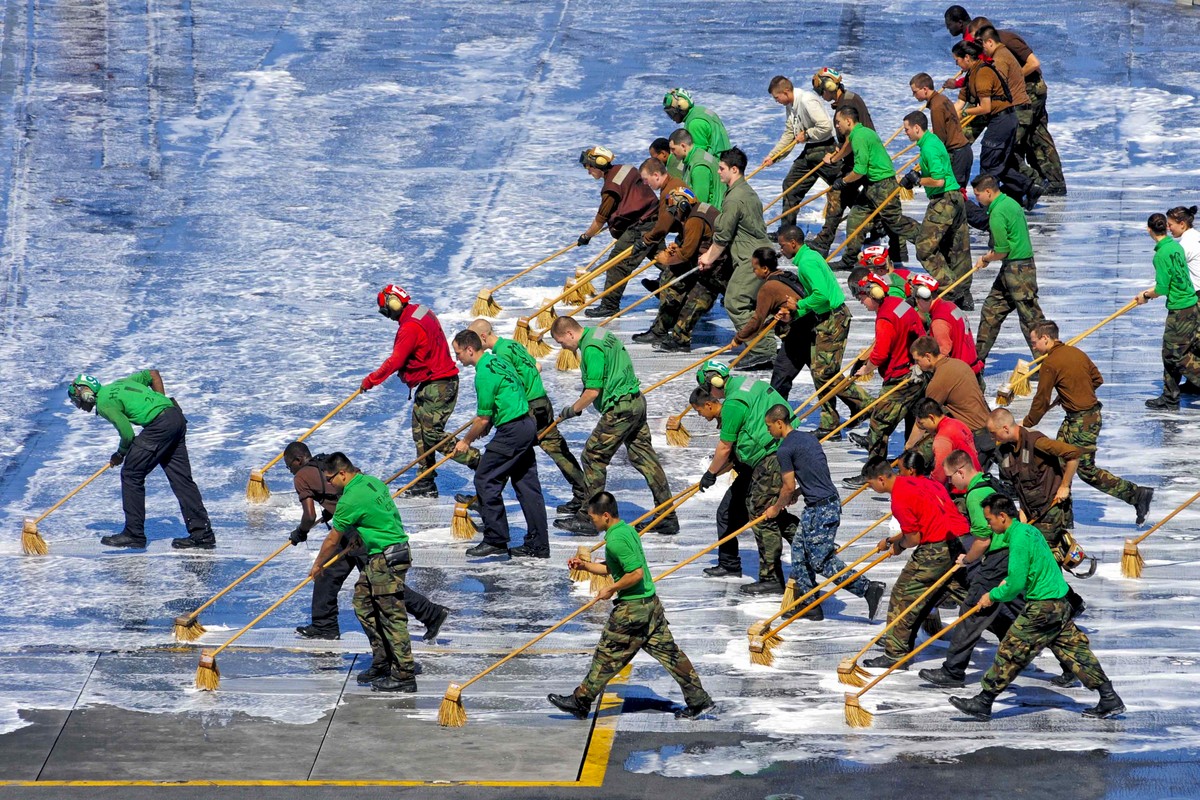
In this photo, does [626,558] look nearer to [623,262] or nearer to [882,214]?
[623,262]

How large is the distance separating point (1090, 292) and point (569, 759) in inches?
372

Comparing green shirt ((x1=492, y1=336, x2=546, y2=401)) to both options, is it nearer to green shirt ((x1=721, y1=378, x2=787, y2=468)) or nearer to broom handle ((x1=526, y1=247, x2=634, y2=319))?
green shirt ((x1=721, y1=378, x2=787, y2=468))

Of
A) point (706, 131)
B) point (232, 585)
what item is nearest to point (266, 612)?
point (232, 585)

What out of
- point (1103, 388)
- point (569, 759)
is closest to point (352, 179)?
point (1103, 388)

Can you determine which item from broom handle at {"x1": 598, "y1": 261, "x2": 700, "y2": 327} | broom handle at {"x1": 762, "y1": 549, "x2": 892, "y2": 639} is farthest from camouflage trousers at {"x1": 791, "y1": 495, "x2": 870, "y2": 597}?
broom handle at {"x1": 598, "y1": 261, "x2": 700, "y2": 327}

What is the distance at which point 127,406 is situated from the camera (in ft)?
50.1

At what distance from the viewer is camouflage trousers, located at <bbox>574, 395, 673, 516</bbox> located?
15289mm

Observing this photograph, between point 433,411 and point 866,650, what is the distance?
458cm

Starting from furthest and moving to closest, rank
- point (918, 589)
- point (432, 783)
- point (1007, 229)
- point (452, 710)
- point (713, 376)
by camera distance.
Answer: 1. point (1007, 229)
2. point (713, 376)
3. point (918, 589)
4. point (452, 710)
5. point (432, 783)

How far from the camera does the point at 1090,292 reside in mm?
19531

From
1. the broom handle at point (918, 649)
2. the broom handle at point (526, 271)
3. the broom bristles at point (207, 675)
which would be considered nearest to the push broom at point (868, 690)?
the broom handle at point (918, 649)

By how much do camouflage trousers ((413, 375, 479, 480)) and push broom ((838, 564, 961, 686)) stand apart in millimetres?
4337

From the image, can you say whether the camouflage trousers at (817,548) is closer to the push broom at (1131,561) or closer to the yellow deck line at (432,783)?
the push broom at (1131,561)

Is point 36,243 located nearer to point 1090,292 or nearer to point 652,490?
point 652,490
